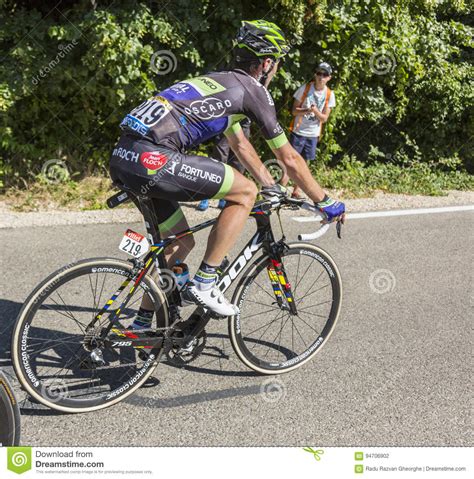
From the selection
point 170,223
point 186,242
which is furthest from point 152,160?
point 186,242

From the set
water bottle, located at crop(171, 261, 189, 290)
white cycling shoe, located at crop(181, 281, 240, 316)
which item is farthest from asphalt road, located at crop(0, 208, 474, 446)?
water bottle, located at crop(171, 261, 189, 290)

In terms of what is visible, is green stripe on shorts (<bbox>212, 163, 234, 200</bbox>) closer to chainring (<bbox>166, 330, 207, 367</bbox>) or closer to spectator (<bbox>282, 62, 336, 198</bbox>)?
chainring (<bbox>166, 330, 207, 367</bbox>)

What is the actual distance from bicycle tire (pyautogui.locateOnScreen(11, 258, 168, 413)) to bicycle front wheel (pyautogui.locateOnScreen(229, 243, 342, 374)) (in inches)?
22.4

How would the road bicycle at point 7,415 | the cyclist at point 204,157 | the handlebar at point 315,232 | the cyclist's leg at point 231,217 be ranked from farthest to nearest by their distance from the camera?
the handlebar at point 315,232 < the cyclist's leg at point 231,217 < the cyclist at point 204,157 < the road bicycle at point 7,415

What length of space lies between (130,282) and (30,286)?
6.70ft

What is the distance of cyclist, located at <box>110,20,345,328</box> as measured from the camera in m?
3.41

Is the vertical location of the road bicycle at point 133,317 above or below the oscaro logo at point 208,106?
below

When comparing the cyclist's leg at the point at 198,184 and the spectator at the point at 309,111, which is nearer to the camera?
the cyclist's leg at the point at 198,184

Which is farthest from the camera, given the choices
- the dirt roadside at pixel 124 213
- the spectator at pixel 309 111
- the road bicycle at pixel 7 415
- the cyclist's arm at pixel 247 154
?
the spectator at pixel 309 111

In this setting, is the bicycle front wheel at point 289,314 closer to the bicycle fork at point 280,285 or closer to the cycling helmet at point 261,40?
the bicycle fork at point 280,285

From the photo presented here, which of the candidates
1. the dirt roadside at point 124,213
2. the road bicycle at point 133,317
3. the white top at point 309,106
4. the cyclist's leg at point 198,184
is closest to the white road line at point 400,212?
the dirt roadside at point 124,213

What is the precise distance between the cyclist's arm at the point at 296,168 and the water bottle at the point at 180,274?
35.9 inches

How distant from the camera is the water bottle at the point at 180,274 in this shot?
3.79 m

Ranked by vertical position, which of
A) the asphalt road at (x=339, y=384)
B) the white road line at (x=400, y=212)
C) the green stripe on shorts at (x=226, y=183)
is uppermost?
the green stripe on shorts at (x=226, y=183)
